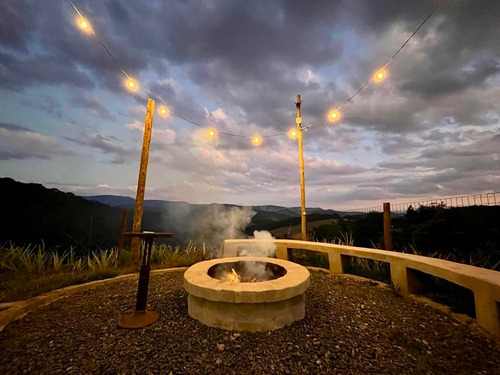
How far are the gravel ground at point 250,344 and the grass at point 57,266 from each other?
0.95 m

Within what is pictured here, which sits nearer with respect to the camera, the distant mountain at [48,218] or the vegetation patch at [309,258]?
the vegetation patch at [309,258]

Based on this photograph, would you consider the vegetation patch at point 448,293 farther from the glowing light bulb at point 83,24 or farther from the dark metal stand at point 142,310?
the glowing light bulb at point 83,24

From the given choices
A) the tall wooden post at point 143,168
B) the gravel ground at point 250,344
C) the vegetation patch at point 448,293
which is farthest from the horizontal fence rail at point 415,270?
the tall wooden post at point 143,168

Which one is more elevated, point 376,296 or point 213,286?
point 213,286

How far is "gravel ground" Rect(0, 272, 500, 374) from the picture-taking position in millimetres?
2252

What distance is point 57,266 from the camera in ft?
17.8

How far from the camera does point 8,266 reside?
5.09 m

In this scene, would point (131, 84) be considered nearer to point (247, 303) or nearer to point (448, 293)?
point (247, 303)

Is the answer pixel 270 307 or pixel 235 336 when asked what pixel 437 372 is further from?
pixel 235 336

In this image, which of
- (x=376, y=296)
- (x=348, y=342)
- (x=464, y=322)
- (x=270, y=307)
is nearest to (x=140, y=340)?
(x=270, y=307)

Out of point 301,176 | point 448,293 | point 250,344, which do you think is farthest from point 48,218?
point 448,293

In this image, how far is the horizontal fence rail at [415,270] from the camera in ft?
8.91

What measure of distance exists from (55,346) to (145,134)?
6225 mm

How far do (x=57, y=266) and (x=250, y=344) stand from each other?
5.39 metres
